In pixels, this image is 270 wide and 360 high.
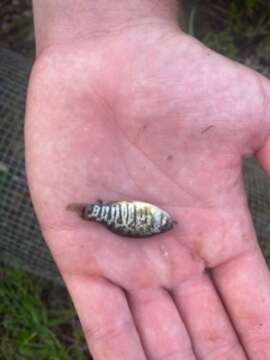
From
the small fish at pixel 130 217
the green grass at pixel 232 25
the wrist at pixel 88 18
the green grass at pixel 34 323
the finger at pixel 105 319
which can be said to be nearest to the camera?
the finger at pixel 105 319

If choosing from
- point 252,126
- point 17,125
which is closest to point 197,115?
point 252,126

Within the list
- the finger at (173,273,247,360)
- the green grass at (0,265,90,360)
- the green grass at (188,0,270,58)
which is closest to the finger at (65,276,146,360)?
the finger at (173,273,247,360)

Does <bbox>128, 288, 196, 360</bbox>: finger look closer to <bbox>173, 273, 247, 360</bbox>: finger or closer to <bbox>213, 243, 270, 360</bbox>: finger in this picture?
<bbox>173, 273, 247, 360</bbox>: finger

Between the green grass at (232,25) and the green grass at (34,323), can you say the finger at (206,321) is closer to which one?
the green grass at (34,323)

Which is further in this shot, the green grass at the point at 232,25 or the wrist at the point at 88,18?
the green grass at the point at 232,25

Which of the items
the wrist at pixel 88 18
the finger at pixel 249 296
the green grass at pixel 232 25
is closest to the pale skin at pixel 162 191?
the finger at pixel 249 296

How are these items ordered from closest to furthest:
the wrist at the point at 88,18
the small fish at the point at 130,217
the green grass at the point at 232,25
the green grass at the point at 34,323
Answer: the small fish at the point at 130,217
the wrist at the point at 88,18
the green grass at the point at 34,323
the green grass at the point at 232,25

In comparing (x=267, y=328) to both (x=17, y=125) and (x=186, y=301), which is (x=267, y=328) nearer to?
(x=186, y=301)
